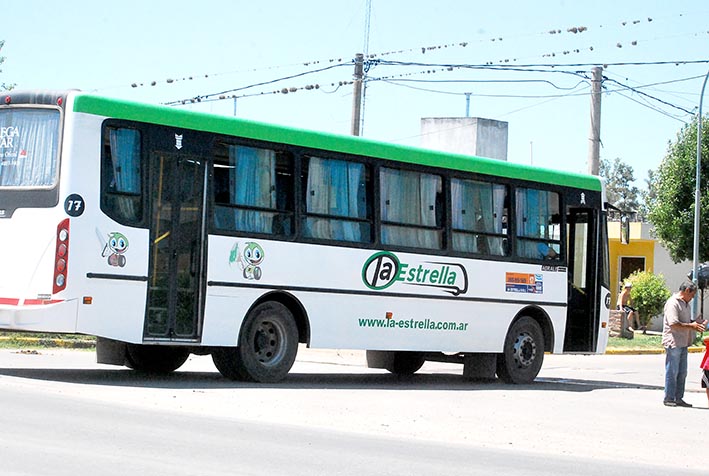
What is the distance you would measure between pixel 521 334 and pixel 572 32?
39.7 feet

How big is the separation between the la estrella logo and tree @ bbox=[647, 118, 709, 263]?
31.7 meters

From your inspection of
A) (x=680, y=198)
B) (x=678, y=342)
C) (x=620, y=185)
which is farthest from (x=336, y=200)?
(x=620, y=185)

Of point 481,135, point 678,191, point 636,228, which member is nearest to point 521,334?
point 481,135

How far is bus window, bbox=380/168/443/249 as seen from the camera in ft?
59.1

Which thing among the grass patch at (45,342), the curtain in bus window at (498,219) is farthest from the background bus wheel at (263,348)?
the grass patch at (45,342)

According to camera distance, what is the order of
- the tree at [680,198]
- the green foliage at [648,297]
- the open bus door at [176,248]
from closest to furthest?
1. the open bus door at [176,248]
2. the green foliage at [648,297]
3. the tree at [680,198]

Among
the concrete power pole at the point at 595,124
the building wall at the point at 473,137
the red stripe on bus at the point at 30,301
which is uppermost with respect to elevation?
the building wall at the point at 473,137

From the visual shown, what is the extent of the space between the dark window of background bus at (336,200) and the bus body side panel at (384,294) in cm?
24

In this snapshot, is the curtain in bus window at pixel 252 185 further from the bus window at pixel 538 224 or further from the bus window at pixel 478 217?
the bus window at pixel 538 224

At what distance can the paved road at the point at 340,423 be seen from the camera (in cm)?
1002

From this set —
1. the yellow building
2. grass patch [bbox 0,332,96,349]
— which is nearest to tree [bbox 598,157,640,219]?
the yellow building

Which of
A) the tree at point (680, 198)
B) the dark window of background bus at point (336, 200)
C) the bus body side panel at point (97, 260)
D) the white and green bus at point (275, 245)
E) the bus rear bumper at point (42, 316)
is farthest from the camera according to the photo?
the tree at point (680, 198)

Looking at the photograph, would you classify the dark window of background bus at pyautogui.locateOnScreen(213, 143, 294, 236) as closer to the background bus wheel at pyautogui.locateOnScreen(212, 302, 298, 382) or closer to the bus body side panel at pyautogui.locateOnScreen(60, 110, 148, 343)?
the background bus wheel at pyautogui.locateOnScreen(212, 302, 298, 382)

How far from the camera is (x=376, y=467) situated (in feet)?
32.0
